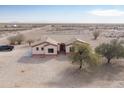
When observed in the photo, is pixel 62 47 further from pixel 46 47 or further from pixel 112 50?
pixel 112 50

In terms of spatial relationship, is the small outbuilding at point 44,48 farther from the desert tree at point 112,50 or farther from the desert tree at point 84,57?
the desert tree at point 112,50

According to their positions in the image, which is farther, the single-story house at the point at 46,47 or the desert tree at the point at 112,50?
the single-story house at the point at 46,47

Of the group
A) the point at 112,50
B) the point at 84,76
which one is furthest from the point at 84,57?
the point at 112,50

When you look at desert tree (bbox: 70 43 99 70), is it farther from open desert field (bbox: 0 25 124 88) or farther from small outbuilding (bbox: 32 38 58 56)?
small outbuilding (bbox: 32 38 58 56)

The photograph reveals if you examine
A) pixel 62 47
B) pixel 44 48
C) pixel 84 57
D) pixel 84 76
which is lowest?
pixel 84 76

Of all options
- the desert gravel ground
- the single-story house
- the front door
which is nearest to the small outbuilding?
the single-story house

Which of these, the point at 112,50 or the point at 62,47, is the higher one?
the point at 112,50

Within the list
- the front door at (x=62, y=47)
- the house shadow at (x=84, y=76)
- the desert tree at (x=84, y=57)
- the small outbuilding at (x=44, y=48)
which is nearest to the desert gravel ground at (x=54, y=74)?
the house shadow at (x=84, y=76)

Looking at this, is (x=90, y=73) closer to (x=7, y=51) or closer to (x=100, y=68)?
(x=100, y=68)

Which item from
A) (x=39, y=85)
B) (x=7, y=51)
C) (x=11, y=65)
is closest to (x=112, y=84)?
(x=39, y=85)
